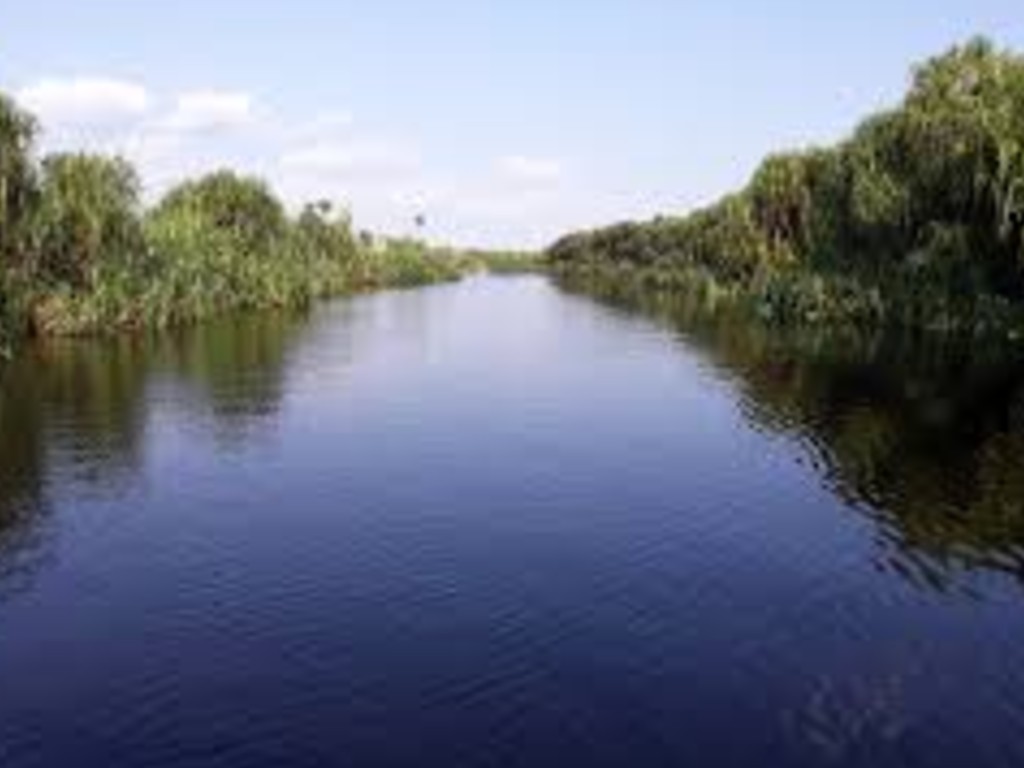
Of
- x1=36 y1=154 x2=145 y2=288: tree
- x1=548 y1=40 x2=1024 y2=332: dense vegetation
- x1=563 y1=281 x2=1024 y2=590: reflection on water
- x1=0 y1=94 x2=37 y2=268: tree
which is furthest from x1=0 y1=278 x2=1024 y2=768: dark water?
x1=36 y1=154 x2=145 y2=288: tree

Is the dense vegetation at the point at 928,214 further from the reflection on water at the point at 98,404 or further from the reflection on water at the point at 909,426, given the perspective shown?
the reflection on water at the point at 98,404

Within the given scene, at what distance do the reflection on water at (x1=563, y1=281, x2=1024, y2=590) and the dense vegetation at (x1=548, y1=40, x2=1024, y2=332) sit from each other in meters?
5.32

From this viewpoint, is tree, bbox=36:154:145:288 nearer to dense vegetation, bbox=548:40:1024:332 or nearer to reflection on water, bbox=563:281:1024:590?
reflection on water, bbox=563:281:1024:590

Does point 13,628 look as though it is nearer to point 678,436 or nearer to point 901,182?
point 678,436

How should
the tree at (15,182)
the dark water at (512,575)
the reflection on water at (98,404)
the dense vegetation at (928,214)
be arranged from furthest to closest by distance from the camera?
the tree at (15,182) < the dense vegetation at (928,214) < the reflection on water at (98,404) < the dark water at (512,575)

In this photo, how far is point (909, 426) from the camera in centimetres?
6281

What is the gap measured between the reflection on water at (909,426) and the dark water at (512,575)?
25cm

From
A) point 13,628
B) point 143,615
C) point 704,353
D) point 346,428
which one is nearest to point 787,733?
point 143,615

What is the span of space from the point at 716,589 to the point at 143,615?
14653mm

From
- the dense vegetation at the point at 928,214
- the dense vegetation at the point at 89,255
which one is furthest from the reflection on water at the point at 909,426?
the dense vegetation at the point at 89,255

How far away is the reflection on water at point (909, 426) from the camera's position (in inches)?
1678

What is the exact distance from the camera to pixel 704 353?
322 ft

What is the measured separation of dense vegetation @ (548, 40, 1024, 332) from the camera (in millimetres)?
93125

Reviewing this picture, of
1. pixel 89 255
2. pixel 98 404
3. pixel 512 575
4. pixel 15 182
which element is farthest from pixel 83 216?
pixel 512 575
